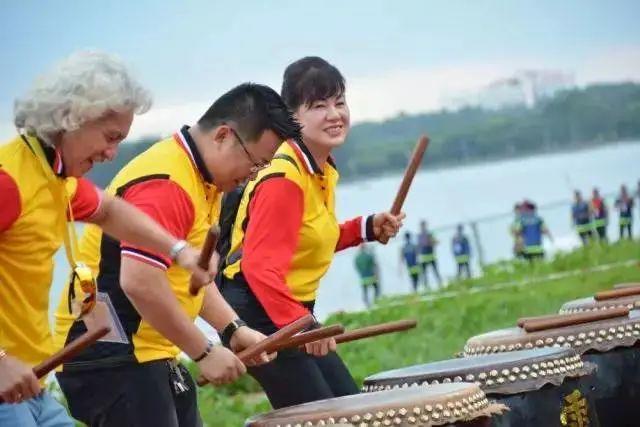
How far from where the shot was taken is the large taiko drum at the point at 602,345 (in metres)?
6.15

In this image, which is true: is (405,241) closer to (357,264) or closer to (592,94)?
(357,264)

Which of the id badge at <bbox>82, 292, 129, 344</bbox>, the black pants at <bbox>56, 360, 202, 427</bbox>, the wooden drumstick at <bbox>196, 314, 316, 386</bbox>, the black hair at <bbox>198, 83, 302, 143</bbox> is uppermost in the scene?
the black hair at <bbox>198, 83, 302, 143</bbox>

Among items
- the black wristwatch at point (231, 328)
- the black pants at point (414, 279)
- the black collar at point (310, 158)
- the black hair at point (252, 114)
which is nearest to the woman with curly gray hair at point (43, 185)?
the black hair at point (252, 114)

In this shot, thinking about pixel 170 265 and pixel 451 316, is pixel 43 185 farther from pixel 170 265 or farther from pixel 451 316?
pixel 451 316

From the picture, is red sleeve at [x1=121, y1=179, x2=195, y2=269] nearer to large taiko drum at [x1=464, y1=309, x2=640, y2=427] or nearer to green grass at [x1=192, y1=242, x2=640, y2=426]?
large taiko drum at [x1=464, y1=309, x2=640, y2=427]

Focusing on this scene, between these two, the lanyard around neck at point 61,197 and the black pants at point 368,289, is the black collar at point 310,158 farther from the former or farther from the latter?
the black pants at point 368,289

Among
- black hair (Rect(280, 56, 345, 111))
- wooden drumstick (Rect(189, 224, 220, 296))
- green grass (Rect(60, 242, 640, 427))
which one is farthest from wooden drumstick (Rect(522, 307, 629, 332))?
green grass (Rect(60, 242, 640, 427))

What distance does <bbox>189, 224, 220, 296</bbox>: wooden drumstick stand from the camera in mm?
4266

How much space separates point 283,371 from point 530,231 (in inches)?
990

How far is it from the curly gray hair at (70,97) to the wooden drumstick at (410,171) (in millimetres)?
1888

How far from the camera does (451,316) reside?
14750mm

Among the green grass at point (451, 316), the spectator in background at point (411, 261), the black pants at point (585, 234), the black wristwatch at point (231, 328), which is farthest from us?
the spectator in background at point (411, 261)

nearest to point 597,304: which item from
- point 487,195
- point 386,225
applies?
point 386,225

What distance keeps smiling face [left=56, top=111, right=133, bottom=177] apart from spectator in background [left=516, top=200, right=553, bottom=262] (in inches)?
1021
